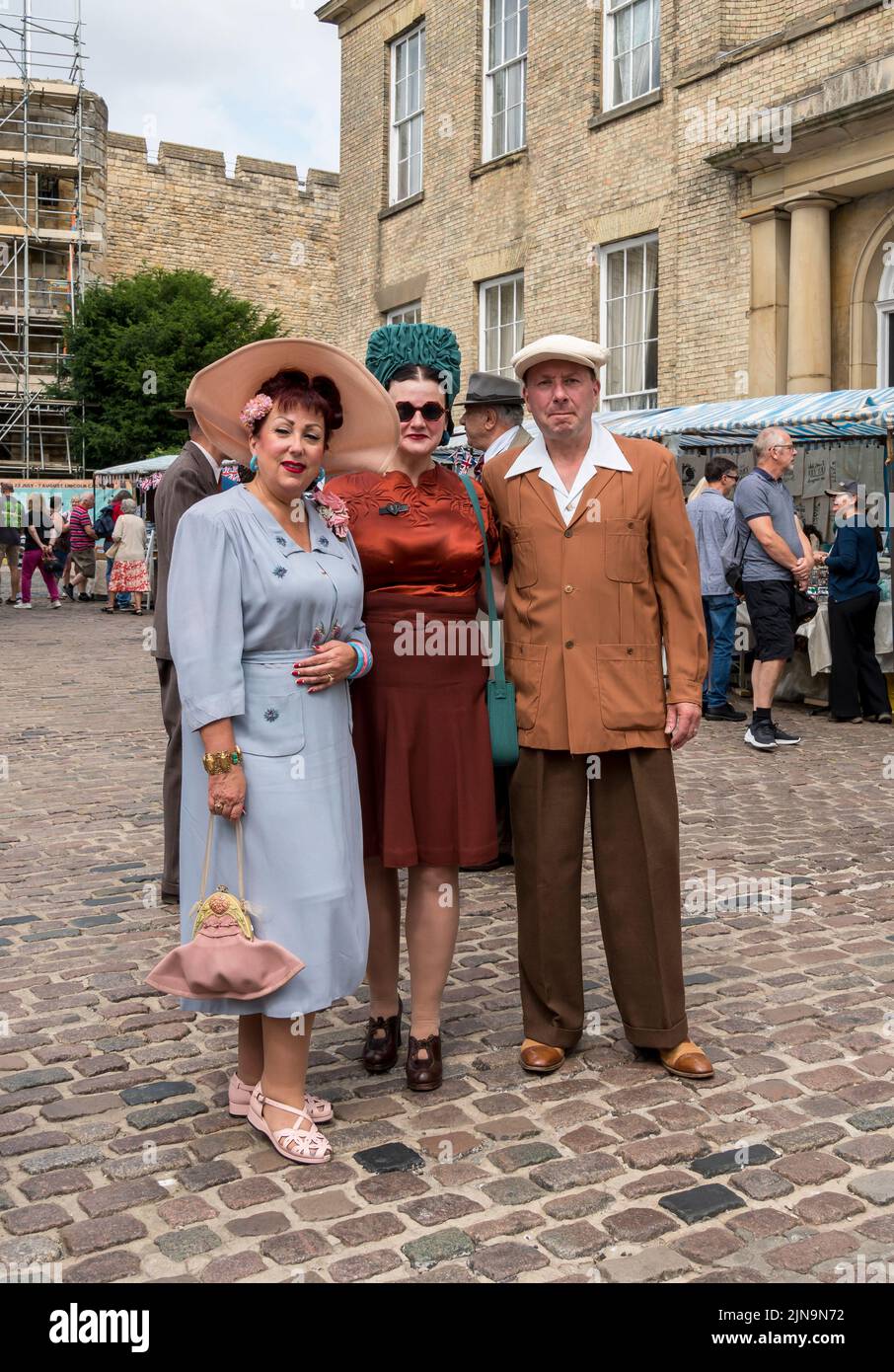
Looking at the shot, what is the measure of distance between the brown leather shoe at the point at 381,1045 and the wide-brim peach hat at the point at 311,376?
1.58 meters

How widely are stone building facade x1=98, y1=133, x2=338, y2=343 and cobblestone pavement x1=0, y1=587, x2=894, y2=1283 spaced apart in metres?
38.3

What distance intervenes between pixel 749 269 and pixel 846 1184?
526 inches

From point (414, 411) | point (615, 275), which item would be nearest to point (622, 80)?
point (615, 275)

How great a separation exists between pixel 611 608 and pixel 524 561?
29 cm

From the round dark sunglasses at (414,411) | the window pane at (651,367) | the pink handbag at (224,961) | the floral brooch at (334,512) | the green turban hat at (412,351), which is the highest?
the window pane at (651,367)

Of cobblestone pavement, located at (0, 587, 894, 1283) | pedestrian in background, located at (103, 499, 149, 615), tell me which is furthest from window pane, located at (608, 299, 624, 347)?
cobblestone pavement, located at (0, 587, 894, 1283)

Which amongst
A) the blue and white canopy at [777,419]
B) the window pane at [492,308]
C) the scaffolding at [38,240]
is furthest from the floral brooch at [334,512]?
the scaffolding at [38,240]

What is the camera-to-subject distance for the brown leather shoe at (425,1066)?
3836 millimetres

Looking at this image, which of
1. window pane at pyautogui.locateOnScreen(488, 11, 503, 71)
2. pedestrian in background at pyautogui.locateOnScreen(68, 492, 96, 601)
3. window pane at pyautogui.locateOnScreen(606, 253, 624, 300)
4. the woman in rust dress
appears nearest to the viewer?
the woman in rust dress

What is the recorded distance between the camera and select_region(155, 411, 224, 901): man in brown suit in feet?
17.5

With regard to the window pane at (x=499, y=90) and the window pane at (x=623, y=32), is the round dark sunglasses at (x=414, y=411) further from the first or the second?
the window pane at (x=499, y=90)

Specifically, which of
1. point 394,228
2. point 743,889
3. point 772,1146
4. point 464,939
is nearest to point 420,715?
point 772,1146

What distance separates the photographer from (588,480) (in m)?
3.88

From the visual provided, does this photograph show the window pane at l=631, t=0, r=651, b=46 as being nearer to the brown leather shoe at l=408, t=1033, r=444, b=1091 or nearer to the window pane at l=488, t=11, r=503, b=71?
the window pane at l=488, t=11, r=503, b=71
